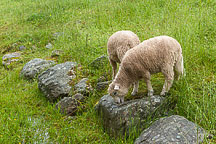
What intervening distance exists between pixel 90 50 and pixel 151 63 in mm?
3256

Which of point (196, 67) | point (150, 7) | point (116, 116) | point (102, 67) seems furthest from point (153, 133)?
point (150, 7)

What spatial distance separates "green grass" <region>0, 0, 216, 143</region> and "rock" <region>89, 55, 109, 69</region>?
0.17 m

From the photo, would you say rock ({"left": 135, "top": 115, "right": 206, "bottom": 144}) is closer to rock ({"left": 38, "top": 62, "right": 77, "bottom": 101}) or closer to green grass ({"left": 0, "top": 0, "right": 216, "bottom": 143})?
green grass ({"left": 0, "top": 0, "right": 216, "bottom": 143})

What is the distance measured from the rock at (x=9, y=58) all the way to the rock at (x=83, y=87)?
3.92 meters

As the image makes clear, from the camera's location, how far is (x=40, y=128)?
4.39m

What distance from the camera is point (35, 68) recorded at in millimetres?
7016

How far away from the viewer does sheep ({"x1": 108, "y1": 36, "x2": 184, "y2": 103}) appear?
156 inches

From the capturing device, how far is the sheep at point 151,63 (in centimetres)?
396

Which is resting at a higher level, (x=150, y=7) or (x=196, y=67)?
(x=150, y=7)

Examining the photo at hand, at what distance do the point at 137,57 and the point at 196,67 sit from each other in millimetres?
1492

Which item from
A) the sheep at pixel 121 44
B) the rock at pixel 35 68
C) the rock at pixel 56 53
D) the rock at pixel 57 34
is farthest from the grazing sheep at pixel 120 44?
the rock at pixel 57 34

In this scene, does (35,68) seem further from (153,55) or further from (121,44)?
(153,55)

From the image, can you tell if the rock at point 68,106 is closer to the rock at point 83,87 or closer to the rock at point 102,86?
the rock at point 83,87

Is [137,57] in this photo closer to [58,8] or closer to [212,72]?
[212,72]
